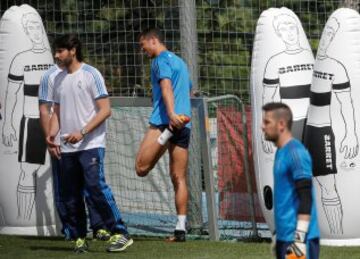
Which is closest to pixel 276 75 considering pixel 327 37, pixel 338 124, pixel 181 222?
pixel 327 37

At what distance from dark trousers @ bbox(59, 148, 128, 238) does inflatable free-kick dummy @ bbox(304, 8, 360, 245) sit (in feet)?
6.05

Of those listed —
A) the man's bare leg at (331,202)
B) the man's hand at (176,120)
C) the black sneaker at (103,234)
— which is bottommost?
the black sneaker at (103,234)

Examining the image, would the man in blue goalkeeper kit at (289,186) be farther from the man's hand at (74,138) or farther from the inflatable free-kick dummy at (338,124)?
the inflatable free-kick dummy at (338,124)

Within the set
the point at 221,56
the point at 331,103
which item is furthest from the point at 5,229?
the point at 331,103

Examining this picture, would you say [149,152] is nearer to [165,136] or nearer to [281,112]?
[165,136]

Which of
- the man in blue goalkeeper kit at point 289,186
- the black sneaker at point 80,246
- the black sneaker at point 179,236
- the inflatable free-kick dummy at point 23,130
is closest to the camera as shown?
the man in blue goalkeeper kit at point 289,186

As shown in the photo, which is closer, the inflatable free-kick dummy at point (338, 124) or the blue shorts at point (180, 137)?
the inflatable free-kick dummy at point (338, 124)

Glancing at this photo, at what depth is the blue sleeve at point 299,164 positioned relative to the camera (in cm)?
A: 648

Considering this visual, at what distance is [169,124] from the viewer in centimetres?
1036

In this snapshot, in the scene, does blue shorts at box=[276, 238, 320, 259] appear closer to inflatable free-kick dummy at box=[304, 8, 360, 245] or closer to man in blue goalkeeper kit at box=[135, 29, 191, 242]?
inflatable free-kick dummy at box=[304, 8, 360, 245]

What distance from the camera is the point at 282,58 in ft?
33.9

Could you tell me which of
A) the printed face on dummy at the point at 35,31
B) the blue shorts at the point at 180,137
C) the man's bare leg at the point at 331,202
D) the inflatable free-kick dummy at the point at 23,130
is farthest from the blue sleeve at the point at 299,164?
the printed face on dummy at the point at 35,31

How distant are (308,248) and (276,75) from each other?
3.97 m

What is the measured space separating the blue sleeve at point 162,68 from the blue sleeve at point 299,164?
3.92 m
